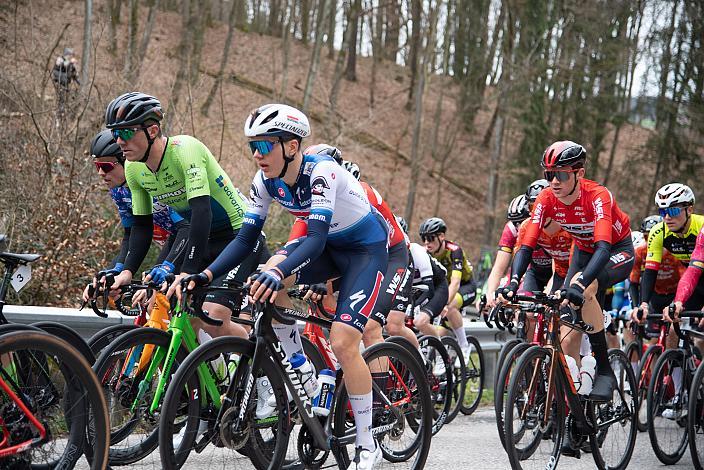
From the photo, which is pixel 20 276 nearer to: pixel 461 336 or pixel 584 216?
pixel 584 216

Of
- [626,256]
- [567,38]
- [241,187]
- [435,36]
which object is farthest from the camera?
[567,38]

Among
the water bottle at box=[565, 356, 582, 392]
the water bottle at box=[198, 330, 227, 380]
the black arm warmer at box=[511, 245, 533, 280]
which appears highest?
the black arm warmer at box=[511, 245, 533, 280]

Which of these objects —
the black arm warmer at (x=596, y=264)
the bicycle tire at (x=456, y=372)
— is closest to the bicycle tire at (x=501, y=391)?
the black arm warmer at (x=596, y=264)

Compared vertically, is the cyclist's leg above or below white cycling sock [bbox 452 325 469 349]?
above

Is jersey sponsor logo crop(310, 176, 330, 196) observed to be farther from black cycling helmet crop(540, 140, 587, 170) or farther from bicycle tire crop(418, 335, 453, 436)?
bicycle tire crop(418, 335, 453, 436)

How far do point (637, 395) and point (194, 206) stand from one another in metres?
4.12

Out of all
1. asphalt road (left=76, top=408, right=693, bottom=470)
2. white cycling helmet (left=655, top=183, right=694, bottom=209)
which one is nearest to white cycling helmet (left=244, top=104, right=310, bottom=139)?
asphalt road (left=76, top=408, right=693, bottom=470)

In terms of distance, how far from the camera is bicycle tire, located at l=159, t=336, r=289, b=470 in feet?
14.4

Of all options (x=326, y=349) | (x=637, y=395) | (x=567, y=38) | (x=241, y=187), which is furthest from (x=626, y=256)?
(x=567, y=38)

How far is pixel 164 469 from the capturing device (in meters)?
4.45

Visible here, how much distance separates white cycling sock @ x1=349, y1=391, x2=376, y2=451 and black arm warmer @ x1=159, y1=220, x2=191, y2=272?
164 centimetres

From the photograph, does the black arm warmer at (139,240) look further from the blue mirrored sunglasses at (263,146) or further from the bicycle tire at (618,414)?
the bicycle tire at (618,414)

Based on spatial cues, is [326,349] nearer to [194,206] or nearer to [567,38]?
[194,206]

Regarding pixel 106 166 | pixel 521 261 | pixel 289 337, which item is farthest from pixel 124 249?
pixel 521 261
